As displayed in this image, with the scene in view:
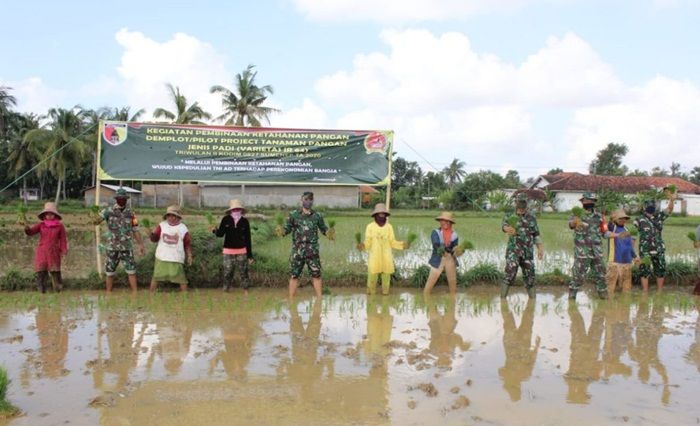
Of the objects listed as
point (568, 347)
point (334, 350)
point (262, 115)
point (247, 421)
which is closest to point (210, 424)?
point (247, 421)

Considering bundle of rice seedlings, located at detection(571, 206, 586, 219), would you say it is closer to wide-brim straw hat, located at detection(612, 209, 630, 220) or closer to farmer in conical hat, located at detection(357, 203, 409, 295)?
wide-brim straw hat, located at detection(612, 209, 630, 220)

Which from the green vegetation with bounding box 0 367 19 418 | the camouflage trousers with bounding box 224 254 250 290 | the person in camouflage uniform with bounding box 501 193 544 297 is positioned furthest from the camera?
the camouflage trousers with bounding box 224 254 250 290

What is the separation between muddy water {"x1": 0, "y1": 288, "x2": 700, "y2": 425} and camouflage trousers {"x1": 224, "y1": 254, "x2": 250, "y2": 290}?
54 cm

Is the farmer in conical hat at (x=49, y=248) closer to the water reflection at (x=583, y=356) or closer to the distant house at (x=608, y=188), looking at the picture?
the water reflection at (x=583, y=356)

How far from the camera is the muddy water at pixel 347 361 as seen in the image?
3.58 m

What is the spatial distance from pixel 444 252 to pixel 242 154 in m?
3.57

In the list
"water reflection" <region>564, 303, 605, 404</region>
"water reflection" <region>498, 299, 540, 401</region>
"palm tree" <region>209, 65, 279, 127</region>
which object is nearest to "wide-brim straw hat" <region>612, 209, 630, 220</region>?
"water reflection" <region>564, 303, 605, 404</region>

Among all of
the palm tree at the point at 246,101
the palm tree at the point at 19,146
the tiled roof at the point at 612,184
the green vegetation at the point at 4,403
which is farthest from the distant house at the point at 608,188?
the green vegetation at the point at 4,403

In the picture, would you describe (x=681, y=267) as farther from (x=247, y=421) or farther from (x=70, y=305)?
(x=70, y=305)

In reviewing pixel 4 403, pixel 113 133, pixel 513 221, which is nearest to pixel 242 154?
pixel 113 133

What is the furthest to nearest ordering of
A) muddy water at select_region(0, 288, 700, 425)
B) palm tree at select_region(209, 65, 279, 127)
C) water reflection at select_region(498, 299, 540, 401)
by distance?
palm tree at select_region(209, 65, 279, 127) → water reflection at select_region(498, 299, 540, 401) → muddy water at select_region(0, 288, 700, 425)

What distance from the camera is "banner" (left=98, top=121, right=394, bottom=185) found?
8594mm

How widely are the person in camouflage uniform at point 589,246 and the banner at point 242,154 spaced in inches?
119

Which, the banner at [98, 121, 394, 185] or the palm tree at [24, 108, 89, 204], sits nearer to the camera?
the banner at [98, 121, 394, 185]
